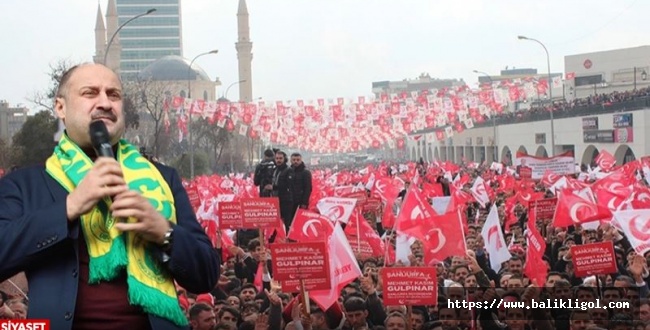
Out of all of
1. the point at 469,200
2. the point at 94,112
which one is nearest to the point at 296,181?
the point at 469,200

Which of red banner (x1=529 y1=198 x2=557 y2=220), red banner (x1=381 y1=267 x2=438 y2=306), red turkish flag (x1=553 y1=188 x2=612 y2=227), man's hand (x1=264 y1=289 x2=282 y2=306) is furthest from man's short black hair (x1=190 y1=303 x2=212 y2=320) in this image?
red banner (x1=529 y1=198 x2=557 y2=220)

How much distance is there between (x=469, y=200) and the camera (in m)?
23.3

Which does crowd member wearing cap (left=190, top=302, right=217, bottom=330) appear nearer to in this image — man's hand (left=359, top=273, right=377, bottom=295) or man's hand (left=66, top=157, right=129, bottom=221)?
man's hand (left=359, top=273, right=377, bottom=295)

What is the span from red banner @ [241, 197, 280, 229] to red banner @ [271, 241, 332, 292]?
479cm

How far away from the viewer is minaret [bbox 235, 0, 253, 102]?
14500 centimetres

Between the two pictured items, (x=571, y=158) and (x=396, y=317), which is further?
(x=571, y=158)

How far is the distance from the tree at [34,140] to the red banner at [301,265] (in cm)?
2541

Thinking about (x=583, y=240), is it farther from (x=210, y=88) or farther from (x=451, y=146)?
(x=210, y=88)

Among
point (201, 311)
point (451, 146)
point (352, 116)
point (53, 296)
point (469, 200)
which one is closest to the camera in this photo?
point (53, 296)

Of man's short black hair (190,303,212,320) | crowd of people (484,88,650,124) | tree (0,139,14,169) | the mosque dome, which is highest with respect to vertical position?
the mosque dome

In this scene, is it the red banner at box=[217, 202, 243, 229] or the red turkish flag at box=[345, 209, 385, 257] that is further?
the red banner at box=[217, 202, 243, 229]

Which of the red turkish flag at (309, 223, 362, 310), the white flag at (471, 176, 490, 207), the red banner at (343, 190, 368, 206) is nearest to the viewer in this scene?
the red turkish flag at (309, 223, 362, 310)

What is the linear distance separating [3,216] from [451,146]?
290 ft

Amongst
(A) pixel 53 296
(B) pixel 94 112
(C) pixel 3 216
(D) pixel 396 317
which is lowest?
(D) pixel 396 317
